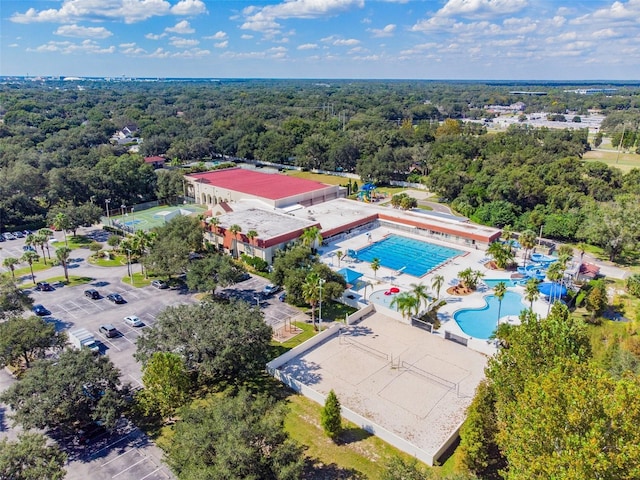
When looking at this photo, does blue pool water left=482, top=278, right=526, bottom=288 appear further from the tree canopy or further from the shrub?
the tree canopy

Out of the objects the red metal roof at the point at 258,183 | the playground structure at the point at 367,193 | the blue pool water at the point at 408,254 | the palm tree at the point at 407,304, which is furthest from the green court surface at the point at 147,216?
the palm tree at the point at 407,304

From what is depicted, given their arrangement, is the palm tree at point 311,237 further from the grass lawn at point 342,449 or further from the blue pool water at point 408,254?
the grass lawn at point 342,449

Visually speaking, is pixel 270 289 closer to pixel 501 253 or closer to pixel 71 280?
pixel 71 280

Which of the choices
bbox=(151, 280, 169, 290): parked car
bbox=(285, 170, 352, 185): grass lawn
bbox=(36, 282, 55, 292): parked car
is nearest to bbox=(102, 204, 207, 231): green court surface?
bbox=(151, 280, 169, 290): parked car

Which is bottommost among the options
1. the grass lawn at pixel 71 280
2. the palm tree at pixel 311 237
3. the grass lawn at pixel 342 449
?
the grass lawn at pixel 342 449

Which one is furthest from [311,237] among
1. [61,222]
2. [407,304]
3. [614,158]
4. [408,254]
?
[614,158]

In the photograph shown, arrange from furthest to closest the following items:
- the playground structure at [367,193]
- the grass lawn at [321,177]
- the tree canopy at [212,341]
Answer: the grass lawn at [321,177] < the playground structure at [367,193] < the tree canopy at [212,341]

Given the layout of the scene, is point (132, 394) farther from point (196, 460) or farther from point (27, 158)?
point (27, 158)
